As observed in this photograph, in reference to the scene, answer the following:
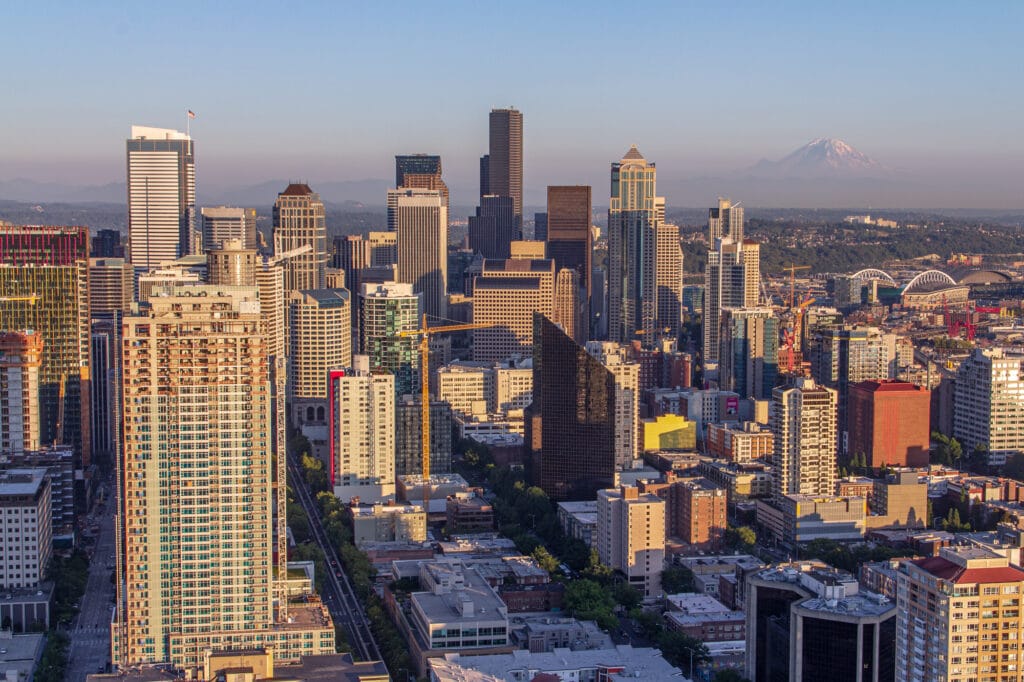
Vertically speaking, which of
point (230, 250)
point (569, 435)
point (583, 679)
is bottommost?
point (583, 679)

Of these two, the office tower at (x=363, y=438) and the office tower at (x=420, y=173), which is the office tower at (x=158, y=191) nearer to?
the office tower at (x=420, y=173)

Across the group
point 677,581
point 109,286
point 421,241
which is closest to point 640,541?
point 677,581

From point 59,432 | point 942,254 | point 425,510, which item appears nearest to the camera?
Result: point 425,510

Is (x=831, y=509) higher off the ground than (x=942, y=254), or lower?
lower

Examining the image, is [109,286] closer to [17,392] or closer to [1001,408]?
[17,392]

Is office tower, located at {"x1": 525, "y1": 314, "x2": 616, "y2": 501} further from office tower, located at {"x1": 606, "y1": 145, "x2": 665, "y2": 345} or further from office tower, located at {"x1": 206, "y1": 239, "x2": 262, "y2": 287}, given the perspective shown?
office tower, located at {"x1": 606, "y1": 145, "x2": 665, "y2": 345}

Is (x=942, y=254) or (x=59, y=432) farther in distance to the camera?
(x=942, y=254)

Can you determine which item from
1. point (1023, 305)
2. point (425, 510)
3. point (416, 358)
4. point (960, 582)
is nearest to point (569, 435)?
point (425, 510)

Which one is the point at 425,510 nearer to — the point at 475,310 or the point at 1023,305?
the point at 475,310

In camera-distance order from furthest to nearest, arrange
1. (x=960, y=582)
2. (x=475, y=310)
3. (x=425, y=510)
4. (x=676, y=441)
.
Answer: (x=475, y=310)
(x=676, y=441)
(x=425, y=510)
(x=960, y=582)
